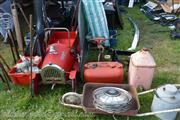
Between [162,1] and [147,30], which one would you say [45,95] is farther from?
[162,1]

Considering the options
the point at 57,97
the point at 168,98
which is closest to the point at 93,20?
the point at 57,97

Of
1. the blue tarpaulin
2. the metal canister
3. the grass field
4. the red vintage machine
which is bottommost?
the grass field

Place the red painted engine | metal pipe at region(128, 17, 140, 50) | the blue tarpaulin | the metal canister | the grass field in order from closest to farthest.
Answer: the metal canister, the grass field, the red painted engine, the blue tarpaulin, metal pipe at region(128, 17, 140, 50)

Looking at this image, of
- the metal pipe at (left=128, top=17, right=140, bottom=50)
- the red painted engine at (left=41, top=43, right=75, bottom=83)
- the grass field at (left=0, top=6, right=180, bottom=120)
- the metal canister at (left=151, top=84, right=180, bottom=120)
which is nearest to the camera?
the metal canister at (left=151, top=84, right=180, bottom=120)

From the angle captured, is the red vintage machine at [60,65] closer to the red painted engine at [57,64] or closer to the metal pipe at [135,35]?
the red painted engine at [57,64]

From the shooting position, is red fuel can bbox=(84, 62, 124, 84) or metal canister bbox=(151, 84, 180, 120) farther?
red fuel can bbox=(84, 62, 124, 84)

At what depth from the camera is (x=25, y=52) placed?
13.7ft

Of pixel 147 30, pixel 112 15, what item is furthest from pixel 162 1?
pixel 112 15

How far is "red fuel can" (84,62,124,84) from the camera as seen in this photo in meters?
3.51

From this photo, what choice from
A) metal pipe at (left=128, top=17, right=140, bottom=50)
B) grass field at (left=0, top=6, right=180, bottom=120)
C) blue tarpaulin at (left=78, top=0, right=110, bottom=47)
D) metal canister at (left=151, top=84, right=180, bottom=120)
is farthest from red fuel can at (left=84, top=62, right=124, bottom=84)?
metal pipe at (left=128, top=17, right=140, bottom=50)

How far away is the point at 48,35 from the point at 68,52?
651 mm

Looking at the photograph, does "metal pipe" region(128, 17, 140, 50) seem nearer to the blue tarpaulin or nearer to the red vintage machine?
the blue tarpaulin

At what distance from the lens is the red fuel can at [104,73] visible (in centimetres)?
351

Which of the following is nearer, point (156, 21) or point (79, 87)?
point (79, 87)
